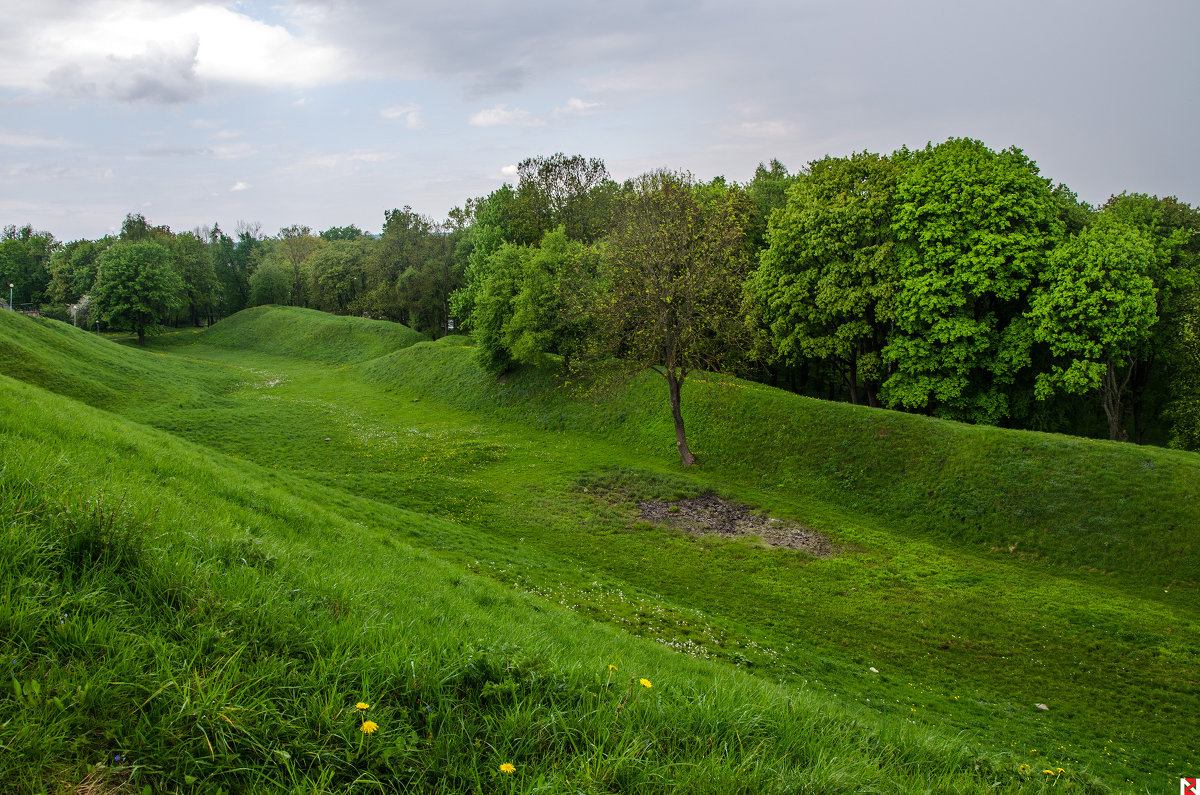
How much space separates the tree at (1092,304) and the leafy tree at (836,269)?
8046 millimetres

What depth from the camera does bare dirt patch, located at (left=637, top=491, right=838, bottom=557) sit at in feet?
67.4

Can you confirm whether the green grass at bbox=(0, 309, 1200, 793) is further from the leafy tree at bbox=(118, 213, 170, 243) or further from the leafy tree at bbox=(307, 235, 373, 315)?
the leafy tree at bbox=(118, 213, 170, 243)

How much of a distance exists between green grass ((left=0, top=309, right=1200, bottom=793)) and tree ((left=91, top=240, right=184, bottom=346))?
3795 cm

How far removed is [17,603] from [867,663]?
48.5 feet

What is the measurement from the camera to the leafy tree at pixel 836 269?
3516 centimetres

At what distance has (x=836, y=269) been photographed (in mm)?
36188

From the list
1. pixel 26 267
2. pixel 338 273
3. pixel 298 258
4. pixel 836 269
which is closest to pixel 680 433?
pixel 836 269

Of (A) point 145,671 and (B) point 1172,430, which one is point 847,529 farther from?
(B) point 1172,430

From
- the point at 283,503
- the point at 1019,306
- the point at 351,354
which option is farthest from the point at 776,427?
the point at 351,354

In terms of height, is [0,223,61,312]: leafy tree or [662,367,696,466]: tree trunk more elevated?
[0,223,61,312]: leafy tree

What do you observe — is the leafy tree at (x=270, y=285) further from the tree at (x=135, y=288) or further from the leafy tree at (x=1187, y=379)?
the leafy tree at (x=1187, y=379)

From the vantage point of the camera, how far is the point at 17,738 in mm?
2729

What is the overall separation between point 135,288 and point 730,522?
267 ft

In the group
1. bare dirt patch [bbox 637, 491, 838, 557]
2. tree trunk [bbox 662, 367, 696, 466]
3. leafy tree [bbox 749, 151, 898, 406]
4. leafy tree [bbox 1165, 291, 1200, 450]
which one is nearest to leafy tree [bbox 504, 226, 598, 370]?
tree trunk [bbox 662, 367, 696, 466]
